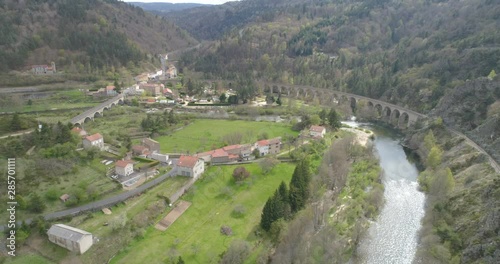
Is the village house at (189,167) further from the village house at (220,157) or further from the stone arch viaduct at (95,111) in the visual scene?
the stone arch viaduct at (95,111)

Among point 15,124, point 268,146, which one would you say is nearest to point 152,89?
point 15,124

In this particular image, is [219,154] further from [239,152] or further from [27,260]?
[27,260]

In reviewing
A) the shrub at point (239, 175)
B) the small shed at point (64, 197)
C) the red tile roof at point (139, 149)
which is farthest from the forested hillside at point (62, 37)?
the shrub at point (239, 175)

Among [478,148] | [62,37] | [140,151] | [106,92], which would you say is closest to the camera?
[478,148]

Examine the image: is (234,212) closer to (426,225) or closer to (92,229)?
(92,229)

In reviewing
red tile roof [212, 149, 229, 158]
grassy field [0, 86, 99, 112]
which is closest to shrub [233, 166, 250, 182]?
red tile roof [212, 149, 229, 158]

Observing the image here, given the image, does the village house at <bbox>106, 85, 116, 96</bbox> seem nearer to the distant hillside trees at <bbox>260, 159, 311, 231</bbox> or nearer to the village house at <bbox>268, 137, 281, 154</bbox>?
the village house at <bbox>268, 137, 281, 154</bbox>

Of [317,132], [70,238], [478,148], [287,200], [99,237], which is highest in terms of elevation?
[478,148]

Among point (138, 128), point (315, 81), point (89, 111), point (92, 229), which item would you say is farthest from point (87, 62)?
point (92, 229)
